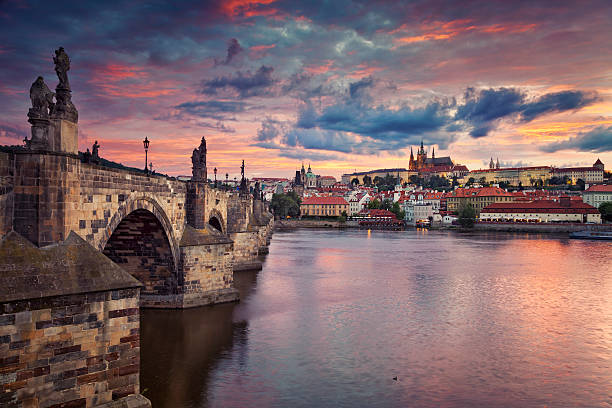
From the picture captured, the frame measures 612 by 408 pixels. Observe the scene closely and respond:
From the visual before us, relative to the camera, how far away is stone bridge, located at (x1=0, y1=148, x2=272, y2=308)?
387 inches

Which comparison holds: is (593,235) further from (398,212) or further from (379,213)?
(379,213)

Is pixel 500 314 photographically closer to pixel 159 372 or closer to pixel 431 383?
pixel 431 383

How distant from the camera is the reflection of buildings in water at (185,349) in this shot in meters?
12.5

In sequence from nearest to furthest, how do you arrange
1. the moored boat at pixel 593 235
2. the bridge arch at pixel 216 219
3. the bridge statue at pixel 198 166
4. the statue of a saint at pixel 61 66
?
the statue of a saint at pixel 61 66, the bridge statue at pixel 198 166, the bridge arch at pixel 216 219, the moored boat at pixel 593 235

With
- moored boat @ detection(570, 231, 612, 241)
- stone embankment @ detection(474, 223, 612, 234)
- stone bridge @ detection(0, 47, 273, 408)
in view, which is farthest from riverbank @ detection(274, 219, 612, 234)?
stone bridge @ detection(0, 47, 273, 408)

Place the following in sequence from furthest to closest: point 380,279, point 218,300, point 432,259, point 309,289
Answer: point 432,259
point 380,279
point 309,289
point 218,300

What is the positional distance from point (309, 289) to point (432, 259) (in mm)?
20947

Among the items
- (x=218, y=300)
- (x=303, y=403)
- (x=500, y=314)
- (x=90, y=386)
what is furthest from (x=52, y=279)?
(x=500, y=314)

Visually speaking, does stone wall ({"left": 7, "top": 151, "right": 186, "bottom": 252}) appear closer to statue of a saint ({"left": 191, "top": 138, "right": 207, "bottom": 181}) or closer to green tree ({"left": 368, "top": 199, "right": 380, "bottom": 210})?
statue of a saint ({"left": 191, "top": 138, "right": 207, "bottom": 181})

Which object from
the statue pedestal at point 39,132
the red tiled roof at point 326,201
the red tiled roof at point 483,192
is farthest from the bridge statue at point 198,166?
the red tiled roof at point 483,192

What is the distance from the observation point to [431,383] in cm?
1363

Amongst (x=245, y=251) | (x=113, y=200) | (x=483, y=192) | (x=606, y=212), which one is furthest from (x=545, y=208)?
(x=113, y=200)

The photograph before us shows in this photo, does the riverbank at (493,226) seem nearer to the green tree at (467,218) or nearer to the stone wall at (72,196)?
the green tree at (467,218)

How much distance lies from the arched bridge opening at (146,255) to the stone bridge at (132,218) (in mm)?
37
